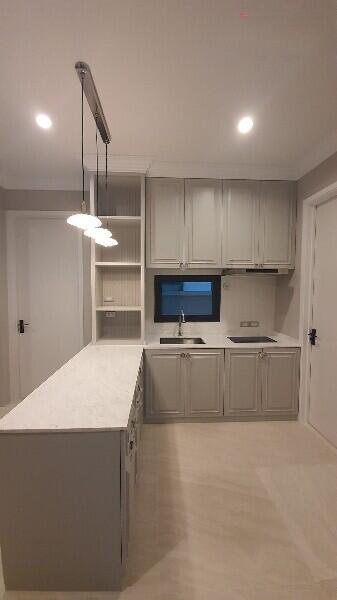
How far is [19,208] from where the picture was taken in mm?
3117

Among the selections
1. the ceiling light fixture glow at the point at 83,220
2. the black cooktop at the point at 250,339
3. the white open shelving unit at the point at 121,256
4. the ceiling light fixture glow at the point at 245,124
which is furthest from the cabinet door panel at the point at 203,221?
the ceiling light fixture glow at the point at 83,220

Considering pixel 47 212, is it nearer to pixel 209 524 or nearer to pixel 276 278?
pixel 276 278

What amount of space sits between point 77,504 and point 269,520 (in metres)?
1.24

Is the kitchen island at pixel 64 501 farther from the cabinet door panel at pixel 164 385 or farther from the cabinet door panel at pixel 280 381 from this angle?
the cabinet door panel at pixel 280 381

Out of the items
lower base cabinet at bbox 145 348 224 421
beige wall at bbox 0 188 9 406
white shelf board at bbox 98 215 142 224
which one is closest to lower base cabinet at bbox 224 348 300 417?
lower base cabinet at bbox 145 348 224 421

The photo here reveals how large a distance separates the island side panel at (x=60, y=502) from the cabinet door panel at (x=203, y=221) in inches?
82.4

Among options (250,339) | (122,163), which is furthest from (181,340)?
(122,163)

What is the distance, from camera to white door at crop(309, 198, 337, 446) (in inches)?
98.1

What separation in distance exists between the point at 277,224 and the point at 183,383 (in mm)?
1981

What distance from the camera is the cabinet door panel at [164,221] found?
113 inches

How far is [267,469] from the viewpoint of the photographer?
221 cm

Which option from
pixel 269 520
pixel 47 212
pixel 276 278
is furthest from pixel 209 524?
pixel 47 212

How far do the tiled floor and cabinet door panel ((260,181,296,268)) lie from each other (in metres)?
1.83

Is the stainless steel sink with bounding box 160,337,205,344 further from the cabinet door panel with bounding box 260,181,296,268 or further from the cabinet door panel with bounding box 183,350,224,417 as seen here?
the cabinet door panel with bounding box 260,181,296,268
